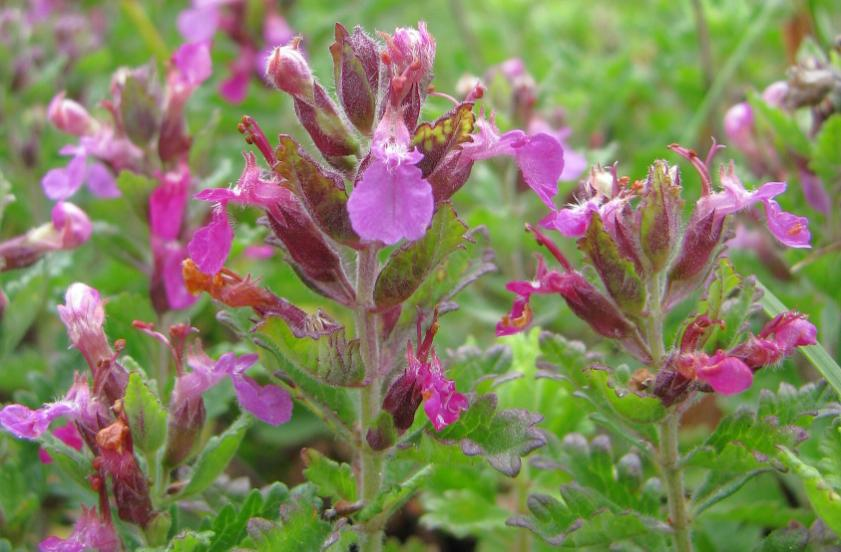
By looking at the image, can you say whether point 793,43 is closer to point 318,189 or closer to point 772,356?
point 772,356

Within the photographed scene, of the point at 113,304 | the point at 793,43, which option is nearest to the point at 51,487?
the point at 113,304

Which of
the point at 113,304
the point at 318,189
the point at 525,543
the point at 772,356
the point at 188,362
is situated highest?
the point at 318,189

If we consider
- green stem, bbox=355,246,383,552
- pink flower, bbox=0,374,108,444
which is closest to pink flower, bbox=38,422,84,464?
pink flower, bbox=0,374,108,444

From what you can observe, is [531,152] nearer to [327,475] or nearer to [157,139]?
[327,475]

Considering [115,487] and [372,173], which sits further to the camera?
[115,487]

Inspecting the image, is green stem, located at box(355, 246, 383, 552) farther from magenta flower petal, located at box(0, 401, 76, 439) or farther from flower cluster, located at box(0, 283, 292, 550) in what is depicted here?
magenta flower petal, located at box(0, 401, 76, 439)

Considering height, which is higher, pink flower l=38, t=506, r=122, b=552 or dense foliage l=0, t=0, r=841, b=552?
dense foliage l=0, t=0, r=841, b=552
